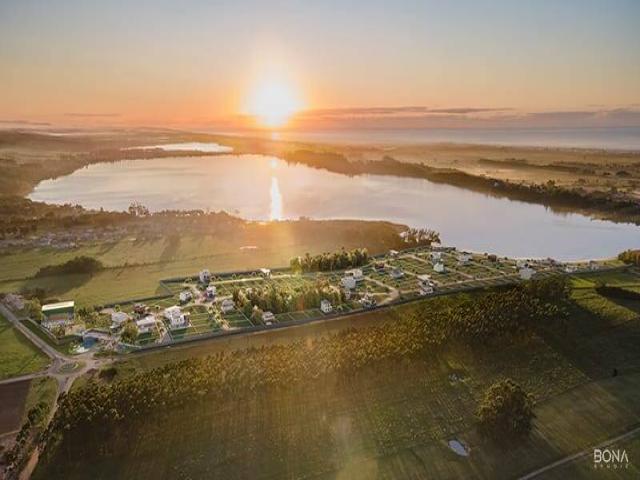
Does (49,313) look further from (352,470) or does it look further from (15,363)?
(352,470)

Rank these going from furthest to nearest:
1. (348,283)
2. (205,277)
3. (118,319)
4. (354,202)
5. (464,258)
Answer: (354,202) < (464,258) < (205,277) < (348,283) < (118,319)

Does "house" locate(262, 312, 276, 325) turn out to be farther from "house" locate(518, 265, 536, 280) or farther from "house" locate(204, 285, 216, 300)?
"house" locate(518, 265, 536, 280)

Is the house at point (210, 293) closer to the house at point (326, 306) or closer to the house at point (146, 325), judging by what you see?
the house at point (146, 325)

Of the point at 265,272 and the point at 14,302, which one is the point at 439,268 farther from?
the point at 14,302

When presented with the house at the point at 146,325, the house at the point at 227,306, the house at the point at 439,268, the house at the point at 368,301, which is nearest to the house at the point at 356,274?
the house at the point at 368,301

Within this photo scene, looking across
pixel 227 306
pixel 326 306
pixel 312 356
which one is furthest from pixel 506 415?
pixel 227 306

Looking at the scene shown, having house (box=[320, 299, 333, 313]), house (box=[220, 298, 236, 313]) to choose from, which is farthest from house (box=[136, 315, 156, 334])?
house (box=[320, 299, 333, 313])
